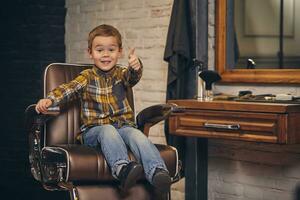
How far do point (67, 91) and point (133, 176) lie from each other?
24.8 inches

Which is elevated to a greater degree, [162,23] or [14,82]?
[162,23]

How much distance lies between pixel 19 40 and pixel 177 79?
1557 millimetres

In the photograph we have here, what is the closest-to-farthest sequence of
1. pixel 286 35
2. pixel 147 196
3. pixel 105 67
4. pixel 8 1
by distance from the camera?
pixel 147 196 < pixel 105 67 < pixel 286 35 < pixel 8 1

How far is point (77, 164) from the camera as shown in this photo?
2.54m

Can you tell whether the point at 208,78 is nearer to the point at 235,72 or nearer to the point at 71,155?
the point at 235,72

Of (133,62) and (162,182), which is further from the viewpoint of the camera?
(133,62)

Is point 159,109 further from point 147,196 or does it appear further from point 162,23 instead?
point 162,23

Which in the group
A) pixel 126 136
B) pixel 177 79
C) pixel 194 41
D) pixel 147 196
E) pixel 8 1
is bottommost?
pixel 147 196

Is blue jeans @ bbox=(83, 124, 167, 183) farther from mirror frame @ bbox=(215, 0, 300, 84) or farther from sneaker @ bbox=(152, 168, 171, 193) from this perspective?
mirror frame @ bbox=(215, 0, 300, 84)

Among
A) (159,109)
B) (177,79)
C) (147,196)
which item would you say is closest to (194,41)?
(177,79)

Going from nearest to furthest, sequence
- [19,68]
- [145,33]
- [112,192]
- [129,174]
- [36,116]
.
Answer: [129,174] → [112,192] → [36,116] → [145,33] → [19,68]

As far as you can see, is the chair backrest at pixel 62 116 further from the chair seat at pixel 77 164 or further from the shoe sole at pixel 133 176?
the shoe sole at pixel 133 176

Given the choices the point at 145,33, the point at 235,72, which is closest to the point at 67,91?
the point at 235,72

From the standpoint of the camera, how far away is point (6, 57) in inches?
174
